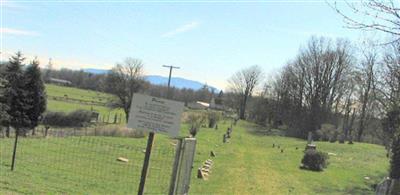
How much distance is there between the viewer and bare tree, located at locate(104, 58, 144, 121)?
77.6m

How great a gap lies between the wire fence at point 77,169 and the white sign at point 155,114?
487 centimetres

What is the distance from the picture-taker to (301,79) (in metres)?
80.6

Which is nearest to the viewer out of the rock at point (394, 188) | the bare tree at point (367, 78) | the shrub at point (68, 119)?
the rock at point (394, 188)

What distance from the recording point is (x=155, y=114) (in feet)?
27.7

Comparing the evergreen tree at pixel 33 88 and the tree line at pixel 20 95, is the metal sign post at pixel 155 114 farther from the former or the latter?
the evergreen tree at pixel 33 88

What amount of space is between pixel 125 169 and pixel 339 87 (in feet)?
202

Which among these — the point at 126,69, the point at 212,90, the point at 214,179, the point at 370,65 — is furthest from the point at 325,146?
the point at 212,90

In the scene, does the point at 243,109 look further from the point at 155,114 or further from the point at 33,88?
the point at 155,114

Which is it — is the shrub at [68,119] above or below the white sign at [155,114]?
below

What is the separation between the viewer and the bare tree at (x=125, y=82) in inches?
3056

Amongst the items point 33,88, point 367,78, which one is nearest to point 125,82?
point 367,78

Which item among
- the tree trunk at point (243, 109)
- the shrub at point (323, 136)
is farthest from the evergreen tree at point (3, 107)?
the tree trunk at point (243, 109)

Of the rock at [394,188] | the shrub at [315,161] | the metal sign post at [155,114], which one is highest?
the metal sign post at [155,114]

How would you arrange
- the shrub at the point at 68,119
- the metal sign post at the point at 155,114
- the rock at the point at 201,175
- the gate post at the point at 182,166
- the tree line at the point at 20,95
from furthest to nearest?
1. the shrub at the point at 68,119
2. the rock at the point at 201,175
3. the tree line at the point at 20,95
4. the gate post at the point at 182,166
5. the metal sign post at the point at 155,114
